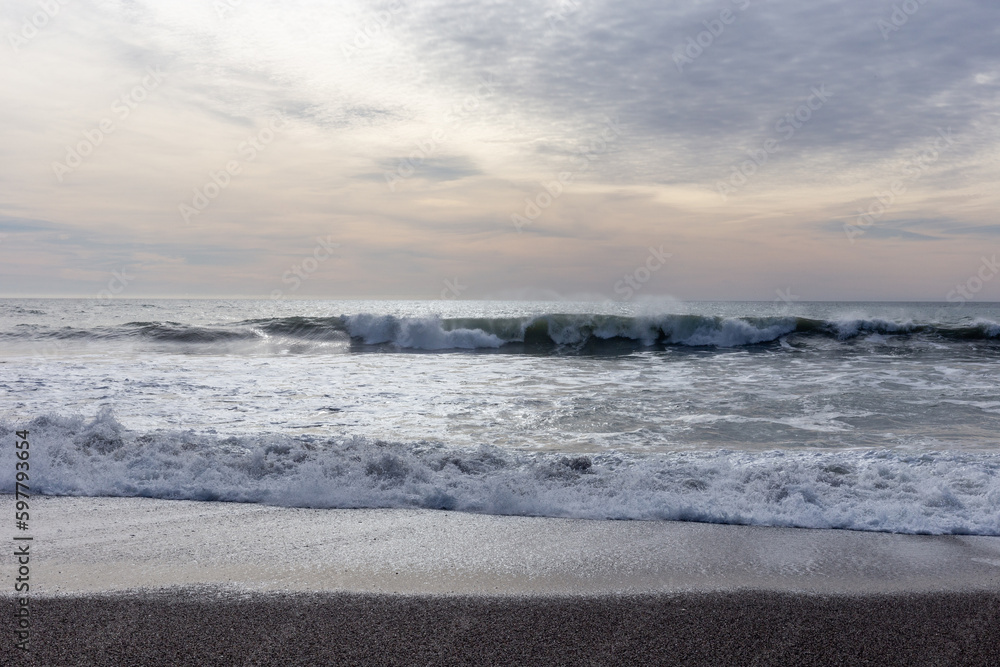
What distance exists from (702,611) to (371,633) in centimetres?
170

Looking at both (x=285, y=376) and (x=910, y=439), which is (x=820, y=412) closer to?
(x=910, y=439)

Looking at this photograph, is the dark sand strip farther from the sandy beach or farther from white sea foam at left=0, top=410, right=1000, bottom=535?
white sea foam at left=0, top=410, right=1000, bottom=535

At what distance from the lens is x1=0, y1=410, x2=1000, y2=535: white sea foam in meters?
5.03

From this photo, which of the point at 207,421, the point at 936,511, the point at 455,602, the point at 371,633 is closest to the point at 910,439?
the point at 936,511

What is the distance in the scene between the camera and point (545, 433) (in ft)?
26.2

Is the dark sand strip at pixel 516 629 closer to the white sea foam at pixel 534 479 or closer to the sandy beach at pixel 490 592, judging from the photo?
the sandy beach at pixel 490 592

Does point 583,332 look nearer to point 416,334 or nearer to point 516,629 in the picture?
point 416,334

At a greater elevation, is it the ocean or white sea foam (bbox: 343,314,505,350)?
white sea foam (bbox: 343,314,505,350)

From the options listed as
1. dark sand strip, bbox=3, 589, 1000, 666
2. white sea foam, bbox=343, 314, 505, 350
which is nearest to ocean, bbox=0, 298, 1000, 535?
dark sand strip, bbox=3, 589, 1000, 666

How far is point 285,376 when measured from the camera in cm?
1318

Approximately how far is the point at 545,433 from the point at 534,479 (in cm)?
230

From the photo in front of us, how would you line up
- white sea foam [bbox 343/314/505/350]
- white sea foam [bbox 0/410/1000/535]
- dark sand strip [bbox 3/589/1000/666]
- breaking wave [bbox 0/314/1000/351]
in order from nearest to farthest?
dark sand strip [bbox 3/589/1000/666], white sea foam [bbox 0/410/1000/535], breaking wave [bbox 0/314/1000/351], white sea foam [bbox 343/314/505/350]

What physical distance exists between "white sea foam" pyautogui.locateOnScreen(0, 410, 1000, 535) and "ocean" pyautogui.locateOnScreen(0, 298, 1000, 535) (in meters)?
0.02

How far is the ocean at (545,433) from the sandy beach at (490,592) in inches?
18.2
